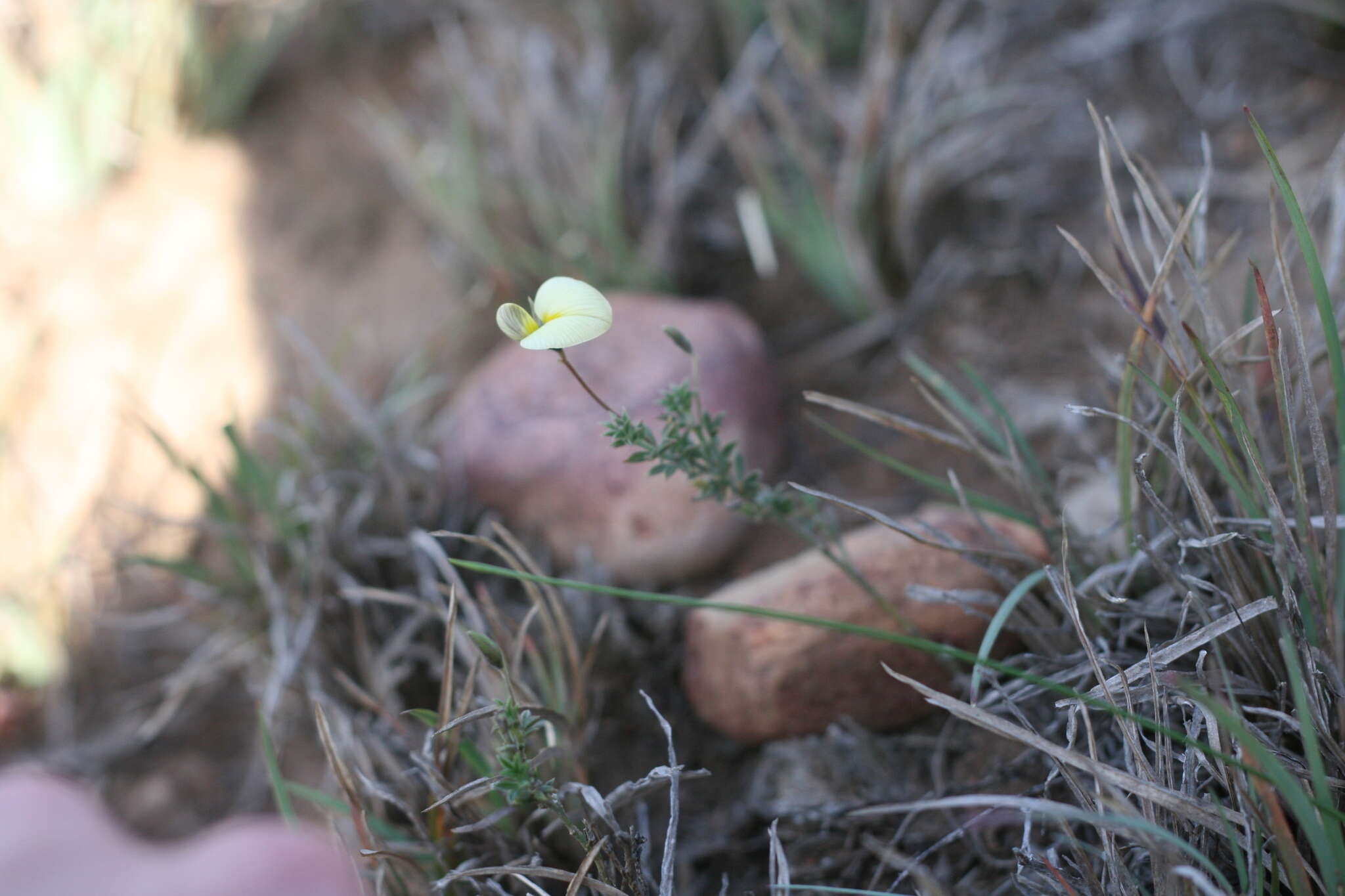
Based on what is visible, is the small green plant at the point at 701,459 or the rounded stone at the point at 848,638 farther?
the rounded stone at the point at 848,638

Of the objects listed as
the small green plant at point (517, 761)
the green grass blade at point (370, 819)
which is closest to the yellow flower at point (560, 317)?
the small green plant at point (517, 761)

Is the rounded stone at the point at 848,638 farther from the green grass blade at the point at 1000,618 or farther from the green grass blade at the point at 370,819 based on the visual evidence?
the green grass blade at the point at 370,819

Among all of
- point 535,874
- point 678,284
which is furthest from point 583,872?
point 678,284

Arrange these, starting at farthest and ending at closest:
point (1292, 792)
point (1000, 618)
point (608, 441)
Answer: point (608, 441) → point (1000, 618) → point (1292, 792)

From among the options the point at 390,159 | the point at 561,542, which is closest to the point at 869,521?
the point at 561,542

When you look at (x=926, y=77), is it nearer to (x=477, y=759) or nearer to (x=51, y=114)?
(x=477, y=759)

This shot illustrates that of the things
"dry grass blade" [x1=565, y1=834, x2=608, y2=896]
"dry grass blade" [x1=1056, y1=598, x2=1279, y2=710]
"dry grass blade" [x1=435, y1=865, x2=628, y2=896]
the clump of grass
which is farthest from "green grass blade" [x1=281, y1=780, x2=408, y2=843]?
"dry grass blade" [x1=1056, y1=598, x2=1279, y2=710]

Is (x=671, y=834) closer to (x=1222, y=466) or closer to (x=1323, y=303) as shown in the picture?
(x=1222, y=466)

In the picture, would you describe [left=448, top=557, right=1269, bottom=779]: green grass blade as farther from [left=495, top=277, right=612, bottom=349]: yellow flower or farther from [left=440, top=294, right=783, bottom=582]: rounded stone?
[left=440, top=294, right=783, bottom=582]: rounded stone
